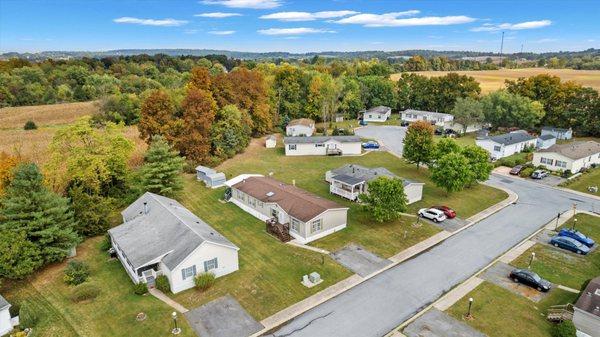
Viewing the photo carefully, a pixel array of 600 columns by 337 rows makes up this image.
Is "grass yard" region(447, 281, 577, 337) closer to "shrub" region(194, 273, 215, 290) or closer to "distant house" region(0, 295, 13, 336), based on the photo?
"shrub" region(194, 273, 215, 290)

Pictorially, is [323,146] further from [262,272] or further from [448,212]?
[262,272]

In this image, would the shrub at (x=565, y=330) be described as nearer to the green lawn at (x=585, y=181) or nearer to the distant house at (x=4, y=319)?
the green lawn at (x=585, y=181)

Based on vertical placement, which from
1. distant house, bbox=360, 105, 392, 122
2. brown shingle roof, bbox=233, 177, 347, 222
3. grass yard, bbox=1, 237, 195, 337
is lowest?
grass yard, bbox=1, 237, 195, 337

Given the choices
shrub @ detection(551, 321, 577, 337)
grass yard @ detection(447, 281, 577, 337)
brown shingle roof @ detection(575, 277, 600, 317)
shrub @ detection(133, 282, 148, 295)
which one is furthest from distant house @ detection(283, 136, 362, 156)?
shrub @ detection(551, 321, 577, 337)

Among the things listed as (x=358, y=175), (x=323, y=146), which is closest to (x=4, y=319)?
(x=358, y=175)

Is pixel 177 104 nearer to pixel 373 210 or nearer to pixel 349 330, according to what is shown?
pixel 373 210

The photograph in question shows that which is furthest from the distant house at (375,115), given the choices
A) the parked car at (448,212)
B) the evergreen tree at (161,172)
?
the evergreen tree at (161,172)
